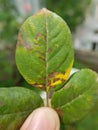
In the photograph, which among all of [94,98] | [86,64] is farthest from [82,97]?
[86,64]

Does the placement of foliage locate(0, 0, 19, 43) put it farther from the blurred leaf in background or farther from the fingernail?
the fingernail

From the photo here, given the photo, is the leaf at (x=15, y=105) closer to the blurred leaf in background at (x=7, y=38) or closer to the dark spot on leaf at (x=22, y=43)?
the dark spot on leaf at (x=22, y=43)

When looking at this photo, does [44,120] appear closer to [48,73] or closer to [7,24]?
[48,73]

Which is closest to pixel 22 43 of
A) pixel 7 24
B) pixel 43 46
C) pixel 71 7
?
pixel 43 46

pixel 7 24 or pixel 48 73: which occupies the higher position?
pixel 48 73

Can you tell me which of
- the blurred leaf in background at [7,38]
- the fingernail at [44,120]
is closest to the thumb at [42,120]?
the fingernail at [44,120]

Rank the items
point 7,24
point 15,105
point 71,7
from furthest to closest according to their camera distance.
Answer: point 71,7 < point 7,24 < point 15,105
